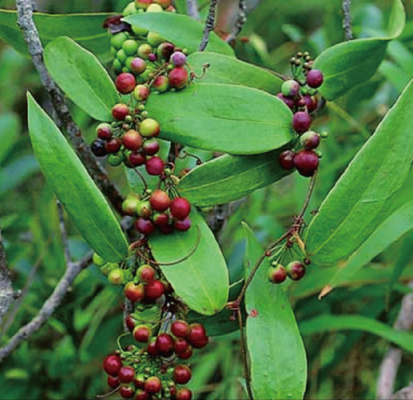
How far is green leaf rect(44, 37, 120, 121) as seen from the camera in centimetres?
84

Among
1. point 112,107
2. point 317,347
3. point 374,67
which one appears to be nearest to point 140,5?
point 112,107

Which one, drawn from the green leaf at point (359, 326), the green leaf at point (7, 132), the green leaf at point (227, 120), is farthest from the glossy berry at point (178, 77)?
the green leaf at point (7, 132)

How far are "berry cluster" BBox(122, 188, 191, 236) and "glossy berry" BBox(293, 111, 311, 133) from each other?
0.12m

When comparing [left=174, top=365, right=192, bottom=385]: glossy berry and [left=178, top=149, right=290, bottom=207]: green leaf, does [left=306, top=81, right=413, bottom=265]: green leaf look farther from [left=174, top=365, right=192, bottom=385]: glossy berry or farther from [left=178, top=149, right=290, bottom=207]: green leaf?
[left=174, top=365, right=192, bottom=385]: glossy berry

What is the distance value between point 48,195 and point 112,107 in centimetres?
81

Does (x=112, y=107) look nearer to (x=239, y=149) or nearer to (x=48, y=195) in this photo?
(x=239, y=149)

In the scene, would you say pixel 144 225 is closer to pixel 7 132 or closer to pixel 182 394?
pixel 182 394

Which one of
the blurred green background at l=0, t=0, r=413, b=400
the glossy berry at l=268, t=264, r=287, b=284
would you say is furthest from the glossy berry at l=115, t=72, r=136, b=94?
the blurred green background at l=0, t=0, r=413, b=400

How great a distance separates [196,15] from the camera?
1133 mm

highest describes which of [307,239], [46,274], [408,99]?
[408,99]

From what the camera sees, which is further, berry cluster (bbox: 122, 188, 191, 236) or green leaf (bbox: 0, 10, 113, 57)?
green leaf (bbox: 0, 10, 113, 57)

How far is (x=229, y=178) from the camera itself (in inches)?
32.4

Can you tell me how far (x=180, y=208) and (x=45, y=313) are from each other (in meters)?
0.35

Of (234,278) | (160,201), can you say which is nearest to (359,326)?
(234,278)
